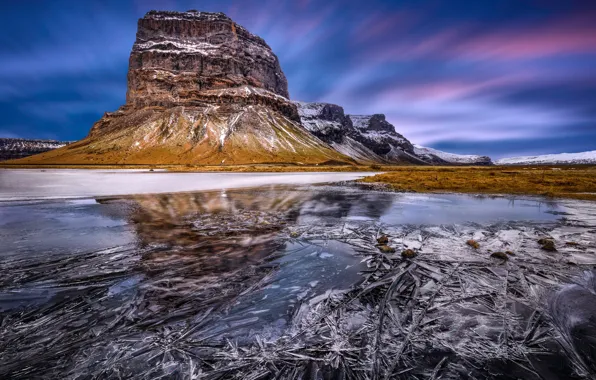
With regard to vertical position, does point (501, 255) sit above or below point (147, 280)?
above

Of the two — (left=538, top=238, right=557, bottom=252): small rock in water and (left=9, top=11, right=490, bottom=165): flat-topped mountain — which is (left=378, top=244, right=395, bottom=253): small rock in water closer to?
(left=538, top=238, right=557, bottom=252): small rock in water

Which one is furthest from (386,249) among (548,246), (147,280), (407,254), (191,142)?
(191,142)

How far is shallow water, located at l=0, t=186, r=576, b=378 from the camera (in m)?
4.35

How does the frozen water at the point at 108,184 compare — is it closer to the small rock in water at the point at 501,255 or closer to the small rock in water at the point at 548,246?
the small rock in water at the point at 501,255

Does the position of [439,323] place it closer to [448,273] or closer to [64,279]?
[448,273]

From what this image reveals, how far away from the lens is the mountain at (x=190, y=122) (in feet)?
474

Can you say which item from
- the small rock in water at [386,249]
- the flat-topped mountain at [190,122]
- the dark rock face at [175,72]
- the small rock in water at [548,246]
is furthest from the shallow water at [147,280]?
the dark rock face at [175,72]

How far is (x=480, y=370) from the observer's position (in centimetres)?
384

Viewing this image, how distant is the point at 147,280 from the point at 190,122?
17455 centimetres

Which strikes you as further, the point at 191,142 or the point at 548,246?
the point at 191,142

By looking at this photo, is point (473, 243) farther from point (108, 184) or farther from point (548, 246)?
point (108, 184)

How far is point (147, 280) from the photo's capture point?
6.70 meters

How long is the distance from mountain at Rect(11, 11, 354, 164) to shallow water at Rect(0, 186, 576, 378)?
4965 inches

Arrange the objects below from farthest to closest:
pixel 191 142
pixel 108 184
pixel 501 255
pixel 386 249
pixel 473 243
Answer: pixel 191 142 < pixel 108 184 < pixel 473 243 < pixel 386 249 < pixel 501 255
